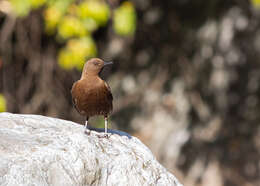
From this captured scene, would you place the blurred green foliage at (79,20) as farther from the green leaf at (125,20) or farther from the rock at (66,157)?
the rock at (66,157)

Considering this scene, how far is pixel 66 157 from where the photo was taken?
4039 millimetres

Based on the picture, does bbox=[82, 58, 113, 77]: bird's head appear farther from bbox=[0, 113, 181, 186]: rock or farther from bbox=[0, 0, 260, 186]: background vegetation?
bbox=[0, 0, 260, 186]: background vegetation

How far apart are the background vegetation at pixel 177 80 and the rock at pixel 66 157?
4914 millimetres

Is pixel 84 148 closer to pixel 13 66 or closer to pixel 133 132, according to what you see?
pixel 13 66

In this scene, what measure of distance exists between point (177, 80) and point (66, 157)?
21.6 ft

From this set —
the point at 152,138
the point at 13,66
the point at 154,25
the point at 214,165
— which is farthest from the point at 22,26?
the point at 214,165

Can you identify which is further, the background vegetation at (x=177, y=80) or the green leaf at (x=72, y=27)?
the background vegetation at (x=177, y=80)

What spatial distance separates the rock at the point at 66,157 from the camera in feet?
12.4

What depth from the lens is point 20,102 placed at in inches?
377

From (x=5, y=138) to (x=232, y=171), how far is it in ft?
25.2

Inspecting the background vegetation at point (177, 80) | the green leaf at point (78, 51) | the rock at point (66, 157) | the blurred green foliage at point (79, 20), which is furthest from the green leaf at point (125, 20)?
the rock at point (66, 157)

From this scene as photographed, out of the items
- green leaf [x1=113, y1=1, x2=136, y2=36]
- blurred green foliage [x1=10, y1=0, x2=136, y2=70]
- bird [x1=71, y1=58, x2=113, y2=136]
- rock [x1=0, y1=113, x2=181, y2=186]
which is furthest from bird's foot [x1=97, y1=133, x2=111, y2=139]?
green leaf [x1=113, y1=1, x2=136, y2=36]

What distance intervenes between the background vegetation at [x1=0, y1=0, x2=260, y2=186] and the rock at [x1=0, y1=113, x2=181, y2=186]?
4914 mm

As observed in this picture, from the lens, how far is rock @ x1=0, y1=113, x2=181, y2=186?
3.79m
